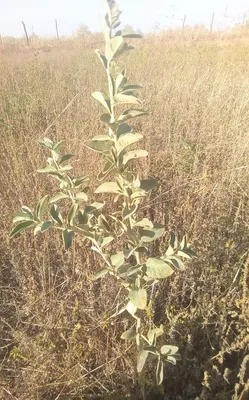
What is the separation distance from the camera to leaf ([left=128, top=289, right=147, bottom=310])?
919 millimetres

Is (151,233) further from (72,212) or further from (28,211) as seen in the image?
(28,211)

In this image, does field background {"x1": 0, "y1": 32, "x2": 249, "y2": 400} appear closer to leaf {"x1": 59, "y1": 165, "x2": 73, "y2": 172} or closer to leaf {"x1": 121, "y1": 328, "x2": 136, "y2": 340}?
leaf {"x1": 121, "y1": 328, "x2": 136, "y2": 340}

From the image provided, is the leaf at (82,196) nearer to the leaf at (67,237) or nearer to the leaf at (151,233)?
the leaf at (67,237)

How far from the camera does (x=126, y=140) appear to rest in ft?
2.63

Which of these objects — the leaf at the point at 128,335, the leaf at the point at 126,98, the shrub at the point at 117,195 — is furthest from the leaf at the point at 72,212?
the leaf at the point at 128,335

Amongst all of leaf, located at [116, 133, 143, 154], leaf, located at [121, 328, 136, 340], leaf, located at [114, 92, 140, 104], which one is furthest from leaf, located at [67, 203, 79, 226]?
leaf, located at [121, 328, 136, 340]

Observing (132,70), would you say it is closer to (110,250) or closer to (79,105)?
(79,105)

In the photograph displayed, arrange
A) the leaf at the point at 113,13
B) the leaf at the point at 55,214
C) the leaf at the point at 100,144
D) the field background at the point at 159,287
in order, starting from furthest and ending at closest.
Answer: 1. the field background at the point at 159,287
2. the leaf at the point at 55,214
3. the leaf at the point at 100,144
4. the leaf at the point at 113,13

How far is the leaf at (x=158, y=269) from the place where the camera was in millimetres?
875

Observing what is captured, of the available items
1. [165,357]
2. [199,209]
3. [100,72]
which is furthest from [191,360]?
[100,72]

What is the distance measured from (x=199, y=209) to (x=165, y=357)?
3.14 feet

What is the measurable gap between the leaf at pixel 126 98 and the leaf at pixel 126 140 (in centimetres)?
8

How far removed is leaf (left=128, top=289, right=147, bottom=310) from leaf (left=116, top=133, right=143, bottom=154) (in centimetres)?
42

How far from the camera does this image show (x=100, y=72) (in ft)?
17.0
